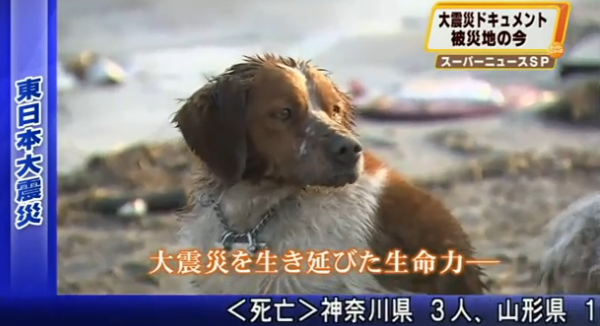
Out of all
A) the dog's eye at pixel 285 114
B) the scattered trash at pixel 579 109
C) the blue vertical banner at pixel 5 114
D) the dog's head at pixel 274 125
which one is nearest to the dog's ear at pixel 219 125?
the dog's head at pixel 274 125

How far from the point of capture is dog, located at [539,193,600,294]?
256cm

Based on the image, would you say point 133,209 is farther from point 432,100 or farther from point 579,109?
point 579,109

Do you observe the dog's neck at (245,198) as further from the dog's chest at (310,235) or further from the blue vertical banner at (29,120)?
the blue vertical banner at (29,120)

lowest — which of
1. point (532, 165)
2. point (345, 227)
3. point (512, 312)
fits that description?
point (512, 312)

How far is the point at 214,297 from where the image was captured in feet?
8.43

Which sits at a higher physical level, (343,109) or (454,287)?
(343,109)

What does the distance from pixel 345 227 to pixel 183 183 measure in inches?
22.7

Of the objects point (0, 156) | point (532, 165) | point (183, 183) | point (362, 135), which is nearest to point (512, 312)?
point (532, 165)

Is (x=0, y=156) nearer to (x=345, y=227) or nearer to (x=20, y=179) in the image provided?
(x=20, y=179)

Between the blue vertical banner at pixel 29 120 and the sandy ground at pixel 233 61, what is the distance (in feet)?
0.16

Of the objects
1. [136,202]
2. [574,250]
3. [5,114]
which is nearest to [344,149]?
[136,202]

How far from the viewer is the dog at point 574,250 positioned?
2.56 metres

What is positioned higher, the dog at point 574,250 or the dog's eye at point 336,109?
the dog's eye at point 336,109

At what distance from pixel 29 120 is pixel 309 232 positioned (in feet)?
3.35
